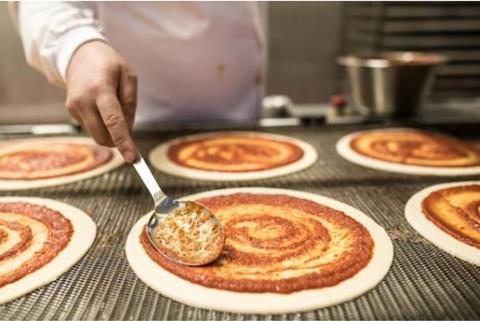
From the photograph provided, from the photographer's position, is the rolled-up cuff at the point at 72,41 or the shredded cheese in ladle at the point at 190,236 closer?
the shredded cheese in ladle at the point at 190,236

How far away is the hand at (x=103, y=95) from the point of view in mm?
1484

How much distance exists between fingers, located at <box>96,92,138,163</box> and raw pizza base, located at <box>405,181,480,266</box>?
870 mm

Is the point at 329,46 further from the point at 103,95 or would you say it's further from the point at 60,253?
the point at 60,253

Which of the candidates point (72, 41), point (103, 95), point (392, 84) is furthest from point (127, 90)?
point (392, 84)

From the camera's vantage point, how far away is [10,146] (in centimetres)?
219

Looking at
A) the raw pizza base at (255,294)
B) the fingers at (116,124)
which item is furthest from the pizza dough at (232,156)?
the raw pizza base at (255,294)

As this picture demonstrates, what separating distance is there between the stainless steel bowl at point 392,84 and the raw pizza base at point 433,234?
1031mm

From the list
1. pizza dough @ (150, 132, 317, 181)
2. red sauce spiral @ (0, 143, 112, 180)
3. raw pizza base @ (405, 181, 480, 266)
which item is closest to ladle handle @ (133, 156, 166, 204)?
pizza dough @ (150, 132, 317, 181)

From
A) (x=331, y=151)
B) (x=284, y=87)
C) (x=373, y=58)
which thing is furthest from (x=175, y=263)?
(x=284, y=87)

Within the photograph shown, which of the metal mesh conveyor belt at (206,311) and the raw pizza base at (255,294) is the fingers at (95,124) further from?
the raw pizza base at (255,294)

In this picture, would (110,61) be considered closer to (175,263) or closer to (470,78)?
(175,263)

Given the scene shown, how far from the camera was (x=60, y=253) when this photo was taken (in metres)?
1.27

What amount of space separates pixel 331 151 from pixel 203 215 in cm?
97

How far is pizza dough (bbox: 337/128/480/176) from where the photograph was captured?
6.16ft
